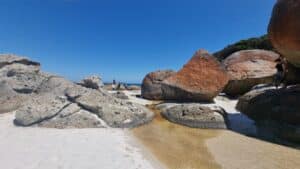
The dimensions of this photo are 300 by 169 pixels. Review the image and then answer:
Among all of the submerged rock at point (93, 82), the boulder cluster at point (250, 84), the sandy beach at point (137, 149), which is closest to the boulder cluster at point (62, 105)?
the submerged rock at point (93, 82)

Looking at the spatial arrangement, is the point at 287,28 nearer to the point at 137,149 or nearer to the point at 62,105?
the point at 137,149

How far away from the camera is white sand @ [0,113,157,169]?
139 inches

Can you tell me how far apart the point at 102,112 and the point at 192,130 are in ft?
9.32

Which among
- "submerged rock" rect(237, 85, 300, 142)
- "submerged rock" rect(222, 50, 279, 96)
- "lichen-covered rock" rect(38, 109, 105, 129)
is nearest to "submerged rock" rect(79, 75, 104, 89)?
"lichen-covered rock" rect(38, 109, 105, 129)

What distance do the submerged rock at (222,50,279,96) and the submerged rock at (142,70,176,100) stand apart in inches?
134

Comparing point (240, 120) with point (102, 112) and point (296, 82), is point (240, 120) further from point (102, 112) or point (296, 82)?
point (102, 112)

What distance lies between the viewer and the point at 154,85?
459 inches

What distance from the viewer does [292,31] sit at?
5469 mm

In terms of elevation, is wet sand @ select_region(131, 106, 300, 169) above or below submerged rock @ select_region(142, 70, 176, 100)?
below

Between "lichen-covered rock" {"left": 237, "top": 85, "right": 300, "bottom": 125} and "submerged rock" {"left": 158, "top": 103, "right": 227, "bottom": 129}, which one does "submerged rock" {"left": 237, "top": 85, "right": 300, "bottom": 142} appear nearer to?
"lichen-covered rock" {"left": 237, "top": 85, "right": 300, "bottom": 125}

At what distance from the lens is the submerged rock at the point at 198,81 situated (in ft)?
30.9

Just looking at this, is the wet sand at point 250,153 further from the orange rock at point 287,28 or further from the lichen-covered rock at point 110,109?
the orange rock at point 287,28

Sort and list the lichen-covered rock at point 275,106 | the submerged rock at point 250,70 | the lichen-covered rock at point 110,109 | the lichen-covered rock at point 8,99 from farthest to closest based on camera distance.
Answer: the submerged rock at point 250,70, the lichen-covered rock at point 8,99, the lichen-covered rock at point 110,109, the lichen-covered rock at point 275,106

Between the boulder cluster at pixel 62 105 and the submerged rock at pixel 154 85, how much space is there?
325 centimetres
